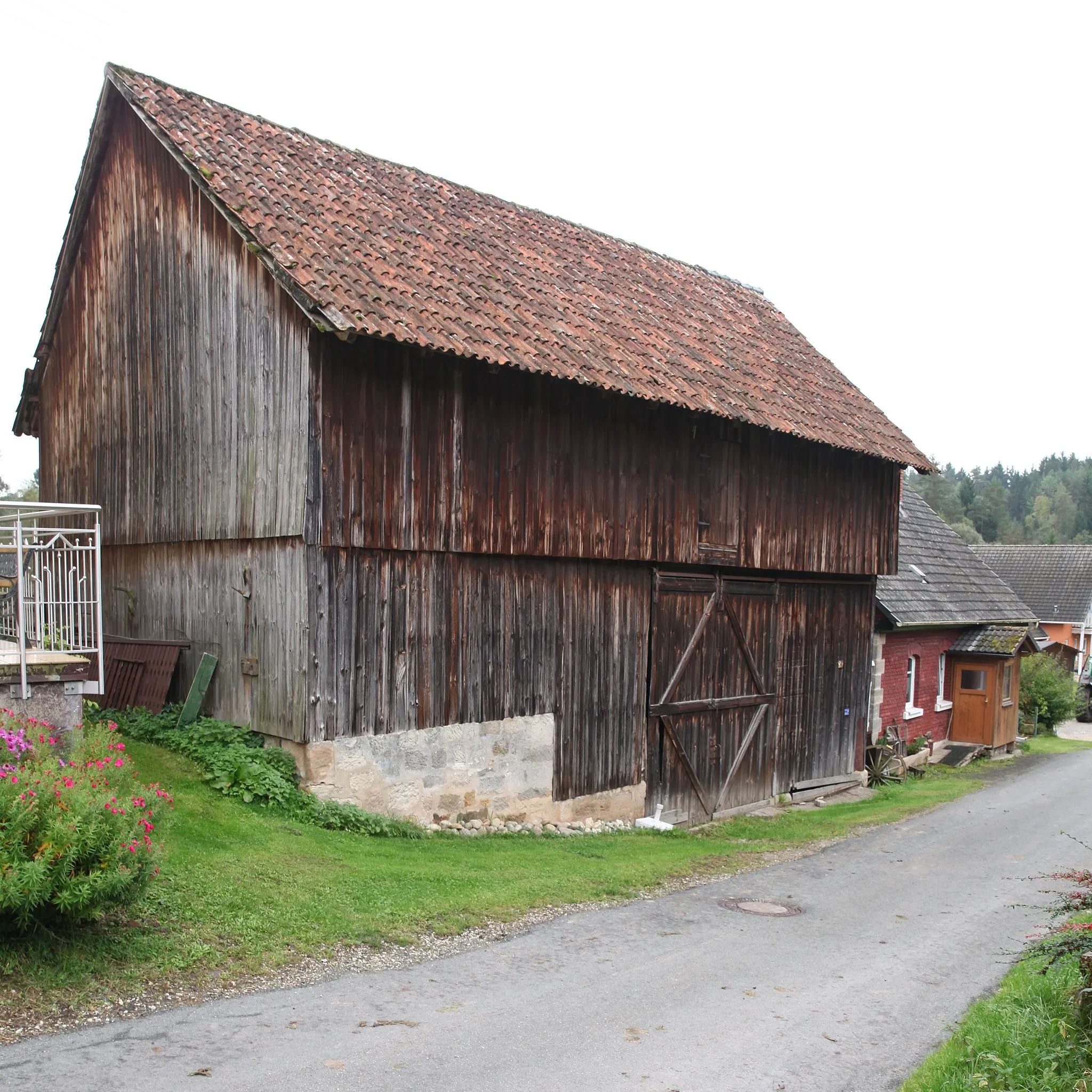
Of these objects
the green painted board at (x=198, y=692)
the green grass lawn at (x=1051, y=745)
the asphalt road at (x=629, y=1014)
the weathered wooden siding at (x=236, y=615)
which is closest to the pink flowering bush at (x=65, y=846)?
the asphalt road at (x=629, y=1014)

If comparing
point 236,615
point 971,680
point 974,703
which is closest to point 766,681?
point 236,615

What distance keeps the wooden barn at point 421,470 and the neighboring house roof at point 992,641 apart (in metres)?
10.8

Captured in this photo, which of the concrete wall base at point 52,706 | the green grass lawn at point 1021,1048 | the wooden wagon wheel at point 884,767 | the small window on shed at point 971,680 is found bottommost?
the wooden wagon wheel at point 884,767

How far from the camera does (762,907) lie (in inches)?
392

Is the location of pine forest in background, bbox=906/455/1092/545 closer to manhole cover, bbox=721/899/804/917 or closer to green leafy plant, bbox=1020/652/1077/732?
green leafy plant, bbox=1020/652/1077/732

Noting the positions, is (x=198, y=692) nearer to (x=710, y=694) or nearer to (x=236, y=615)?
(x=236, y=615)

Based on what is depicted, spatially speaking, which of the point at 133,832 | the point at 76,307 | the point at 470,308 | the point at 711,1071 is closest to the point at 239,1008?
the point at 133,832

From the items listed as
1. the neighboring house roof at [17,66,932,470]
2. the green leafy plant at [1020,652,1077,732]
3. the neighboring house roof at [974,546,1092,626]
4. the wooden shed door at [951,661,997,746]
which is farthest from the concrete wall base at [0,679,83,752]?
the neighboring house roof at [974,546,1092,626]

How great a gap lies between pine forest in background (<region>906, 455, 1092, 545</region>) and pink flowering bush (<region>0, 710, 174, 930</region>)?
74186 millimetres

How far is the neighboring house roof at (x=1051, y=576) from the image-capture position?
4575 cm

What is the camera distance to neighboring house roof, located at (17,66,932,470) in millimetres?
10758

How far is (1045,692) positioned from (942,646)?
828cm

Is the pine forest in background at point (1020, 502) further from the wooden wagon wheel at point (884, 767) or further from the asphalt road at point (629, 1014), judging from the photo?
the asphalt road at point (629, 1014)

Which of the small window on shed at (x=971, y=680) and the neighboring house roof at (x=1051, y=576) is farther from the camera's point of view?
the neighboring house roof at (x=1051, y=576)
